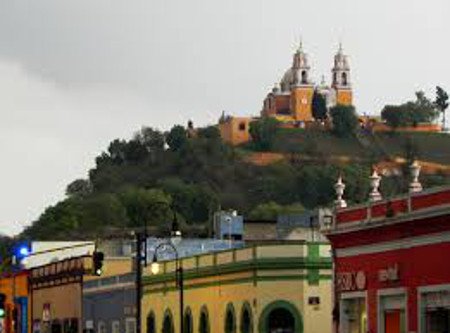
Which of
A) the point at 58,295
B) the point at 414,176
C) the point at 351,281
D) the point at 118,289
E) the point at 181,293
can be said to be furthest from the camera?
the point at 58,295

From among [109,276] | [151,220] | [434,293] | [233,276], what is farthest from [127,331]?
[151,220]

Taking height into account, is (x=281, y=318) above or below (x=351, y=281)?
below

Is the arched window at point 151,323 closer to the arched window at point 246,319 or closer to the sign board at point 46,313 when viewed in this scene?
the arched window at point 246,319

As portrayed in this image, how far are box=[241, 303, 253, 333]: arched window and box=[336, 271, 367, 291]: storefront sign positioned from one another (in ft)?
32.6

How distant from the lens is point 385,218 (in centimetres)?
5141

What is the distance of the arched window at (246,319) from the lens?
6612 centimetres

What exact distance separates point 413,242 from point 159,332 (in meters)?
28.7

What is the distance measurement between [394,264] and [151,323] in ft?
93.9

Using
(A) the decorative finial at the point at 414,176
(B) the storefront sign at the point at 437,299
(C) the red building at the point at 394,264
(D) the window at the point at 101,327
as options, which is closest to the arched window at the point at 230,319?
(C) the red building at the point at 394,264

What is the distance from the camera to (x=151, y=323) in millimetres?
78375

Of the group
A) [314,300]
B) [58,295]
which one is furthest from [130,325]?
[314,300]

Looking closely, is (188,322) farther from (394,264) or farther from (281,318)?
(394,264)

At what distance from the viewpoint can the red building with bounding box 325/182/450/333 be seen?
4822 cm

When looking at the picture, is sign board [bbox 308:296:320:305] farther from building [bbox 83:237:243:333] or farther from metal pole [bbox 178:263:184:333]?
building [bbox 83:237:243:333]
